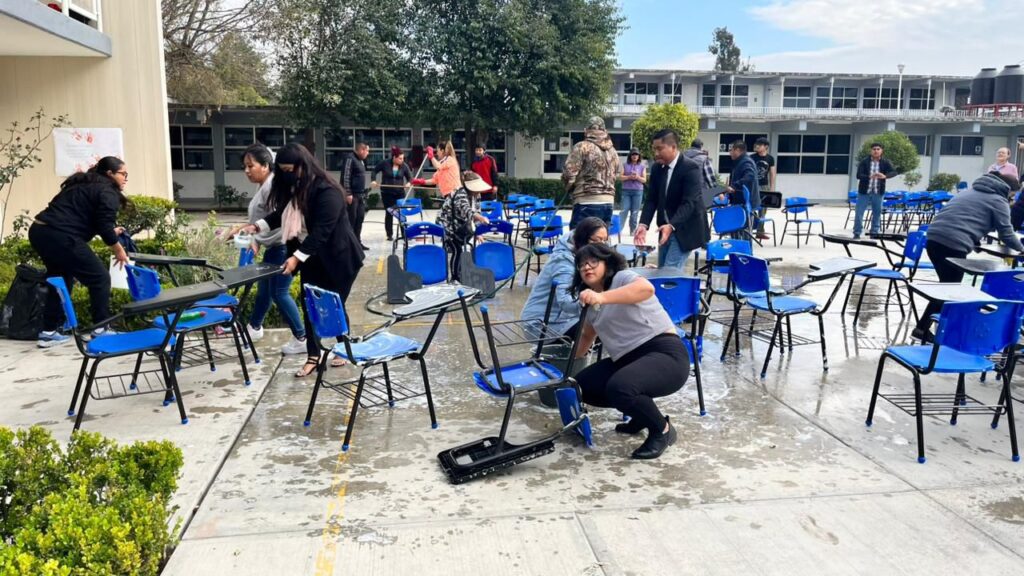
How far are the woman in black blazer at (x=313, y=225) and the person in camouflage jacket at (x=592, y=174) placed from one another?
2.91 metres

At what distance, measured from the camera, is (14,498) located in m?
2.55

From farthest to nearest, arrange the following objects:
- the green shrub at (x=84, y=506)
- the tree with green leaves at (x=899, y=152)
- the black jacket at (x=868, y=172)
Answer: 1. the tree with green leaves at (x=899, y=152)
2. the black jacket at (x=868, y=172)
3. the green shrub at (x=84, y=506)

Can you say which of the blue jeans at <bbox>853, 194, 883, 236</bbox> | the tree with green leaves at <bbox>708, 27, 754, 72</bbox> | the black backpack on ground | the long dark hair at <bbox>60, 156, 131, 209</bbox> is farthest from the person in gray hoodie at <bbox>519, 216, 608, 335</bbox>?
the tree with green leaves at <bbox>708, 27, 754, 72</bbox>

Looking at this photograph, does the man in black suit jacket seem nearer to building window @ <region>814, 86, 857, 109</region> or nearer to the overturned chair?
the overturned chair

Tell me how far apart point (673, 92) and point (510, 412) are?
89.2ft

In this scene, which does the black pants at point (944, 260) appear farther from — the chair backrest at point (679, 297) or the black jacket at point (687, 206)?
the chair backrest at point (679, 297)

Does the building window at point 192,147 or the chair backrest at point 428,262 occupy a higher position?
the building window at point 192,147

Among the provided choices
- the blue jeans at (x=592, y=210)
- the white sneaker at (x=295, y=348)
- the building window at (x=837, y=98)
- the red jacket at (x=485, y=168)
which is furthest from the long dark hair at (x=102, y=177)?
the building window at (x=837, y=98)

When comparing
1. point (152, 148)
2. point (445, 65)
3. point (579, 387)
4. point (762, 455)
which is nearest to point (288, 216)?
point (579, 387)

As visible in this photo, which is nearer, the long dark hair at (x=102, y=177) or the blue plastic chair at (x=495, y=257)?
the long dark hair at (x=102, y=177)

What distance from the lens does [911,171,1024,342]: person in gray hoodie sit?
18.5 feet

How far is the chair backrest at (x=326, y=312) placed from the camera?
3748 millimetres

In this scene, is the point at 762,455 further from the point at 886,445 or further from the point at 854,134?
the point at 854,134

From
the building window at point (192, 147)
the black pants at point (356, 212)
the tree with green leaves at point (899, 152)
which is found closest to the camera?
the black pants at point (356, 212)
